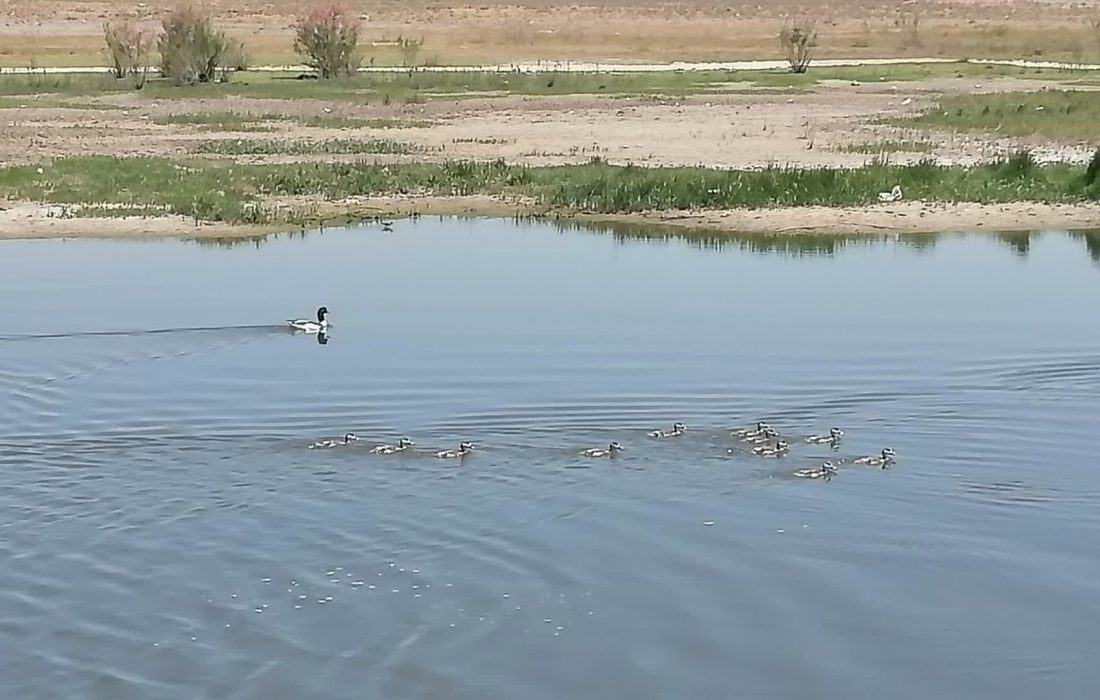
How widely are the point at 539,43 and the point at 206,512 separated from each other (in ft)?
202

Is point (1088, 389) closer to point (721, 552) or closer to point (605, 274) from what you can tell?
point (721, 552)

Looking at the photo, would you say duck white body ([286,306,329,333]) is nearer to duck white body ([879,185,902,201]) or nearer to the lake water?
the lake water

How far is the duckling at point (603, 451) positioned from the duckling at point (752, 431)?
3.05ft

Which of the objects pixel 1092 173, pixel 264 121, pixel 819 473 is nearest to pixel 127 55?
pixel 264 121

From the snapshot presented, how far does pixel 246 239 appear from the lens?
2452cm

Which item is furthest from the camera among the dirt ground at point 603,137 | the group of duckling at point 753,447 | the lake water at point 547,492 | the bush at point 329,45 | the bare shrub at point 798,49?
the bare shrub at point 798,49

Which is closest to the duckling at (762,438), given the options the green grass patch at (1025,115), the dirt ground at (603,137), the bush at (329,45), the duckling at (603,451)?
the duckling at (603,451)

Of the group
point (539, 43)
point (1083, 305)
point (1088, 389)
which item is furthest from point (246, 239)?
point (539, 43)

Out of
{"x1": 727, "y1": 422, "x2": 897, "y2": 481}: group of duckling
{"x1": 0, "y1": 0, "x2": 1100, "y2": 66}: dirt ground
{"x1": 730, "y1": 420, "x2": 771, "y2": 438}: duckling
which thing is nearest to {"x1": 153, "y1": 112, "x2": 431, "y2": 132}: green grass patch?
{"x1": 0, "y1": 0, "x2": 1100, "y2": 66}: dirt ground

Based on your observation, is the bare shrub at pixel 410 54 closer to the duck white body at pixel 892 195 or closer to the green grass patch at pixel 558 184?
the green grass patch at pixel 558 184

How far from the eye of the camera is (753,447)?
1346 cm

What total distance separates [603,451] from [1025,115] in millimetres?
26069

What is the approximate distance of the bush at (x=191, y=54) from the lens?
52281mm

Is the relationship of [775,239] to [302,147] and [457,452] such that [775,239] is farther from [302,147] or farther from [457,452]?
[302,147]
